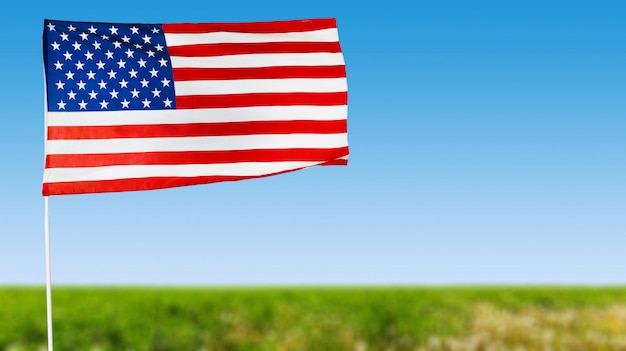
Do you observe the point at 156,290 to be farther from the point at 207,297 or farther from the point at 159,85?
the point at 159,85

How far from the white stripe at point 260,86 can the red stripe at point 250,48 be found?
0.32 m

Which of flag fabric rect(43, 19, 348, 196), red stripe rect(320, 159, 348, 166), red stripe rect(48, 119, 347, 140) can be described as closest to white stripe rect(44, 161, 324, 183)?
flag fabric rect(43, 19, 348, 196)

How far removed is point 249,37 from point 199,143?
4.30ft

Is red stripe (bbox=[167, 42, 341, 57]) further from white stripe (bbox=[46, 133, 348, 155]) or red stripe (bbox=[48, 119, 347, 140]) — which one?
white stripe (bbox=[46, 133, 348, 155])

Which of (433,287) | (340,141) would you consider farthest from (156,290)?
(340,141)

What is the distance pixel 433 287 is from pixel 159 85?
657 centimetres

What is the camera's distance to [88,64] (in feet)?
23.2

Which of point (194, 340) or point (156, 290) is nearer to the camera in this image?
point (194, 340)

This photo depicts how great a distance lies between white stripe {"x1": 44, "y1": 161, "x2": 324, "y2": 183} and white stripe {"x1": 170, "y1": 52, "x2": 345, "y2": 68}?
1.06 m

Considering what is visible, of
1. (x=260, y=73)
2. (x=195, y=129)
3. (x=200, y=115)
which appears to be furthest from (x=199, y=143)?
(x=260, y=73)

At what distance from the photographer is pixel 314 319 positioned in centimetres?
984

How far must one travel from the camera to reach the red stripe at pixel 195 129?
6.80m

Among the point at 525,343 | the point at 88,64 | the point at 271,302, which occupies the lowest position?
the point at 525,343

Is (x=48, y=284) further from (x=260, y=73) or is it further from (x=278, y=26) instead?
(x=278, y=26)
